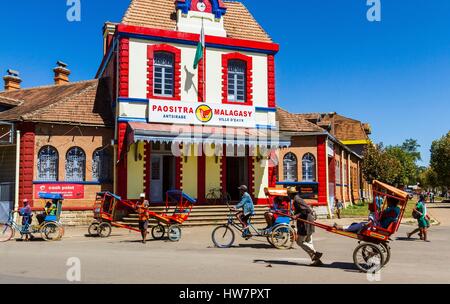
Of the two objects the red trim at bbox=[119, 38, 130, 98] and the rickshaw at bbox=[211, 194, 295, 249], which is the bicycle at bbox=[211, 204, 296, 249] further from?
the red trim at bbox=[119, 38, 130, 98]

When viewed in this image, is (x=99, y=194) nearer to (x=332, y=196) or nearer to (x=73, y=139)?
(x=73, y=139)

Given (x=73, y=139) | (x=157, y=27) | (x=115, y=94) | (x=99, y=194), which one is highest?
(x=157, y=27)

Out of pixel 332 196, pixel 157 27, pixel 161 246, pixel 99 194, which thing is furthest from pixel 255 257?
pixel 332 196

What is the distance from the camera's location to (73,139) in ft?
67.0

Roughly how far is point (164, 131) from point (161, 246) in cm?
669

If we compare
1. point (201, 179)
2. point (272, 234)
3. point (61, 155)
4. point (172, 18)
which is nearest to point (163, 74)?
point (172, 18)

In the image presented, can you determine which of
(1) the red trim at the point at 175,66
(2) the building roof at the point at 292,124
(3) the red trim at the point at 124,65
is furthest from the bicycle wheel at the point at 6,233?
(2) the building roof at the point at 292,124

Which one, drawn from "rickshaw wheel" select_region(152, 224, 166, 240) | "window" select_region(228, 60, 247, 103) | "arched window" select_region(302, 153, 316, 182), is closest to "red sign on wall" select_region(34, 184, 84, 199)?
"rickshaw wheel" select_region(152, 224, 166, 240)

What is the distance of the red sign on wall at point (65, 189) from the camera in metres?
19.6

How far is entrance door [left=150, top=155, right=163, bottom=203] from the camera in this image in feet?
69.8

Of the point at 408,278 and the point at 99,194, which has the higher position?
the point at 99,194

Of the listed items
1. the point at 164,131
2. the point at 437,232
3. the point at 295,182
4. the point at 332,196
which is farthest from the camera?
the point at 332,196

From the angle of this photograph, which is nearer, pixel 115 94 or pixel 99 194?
pixel 99 194

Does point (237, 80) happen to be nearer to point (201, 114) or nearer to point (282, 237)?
point (201, 114)
